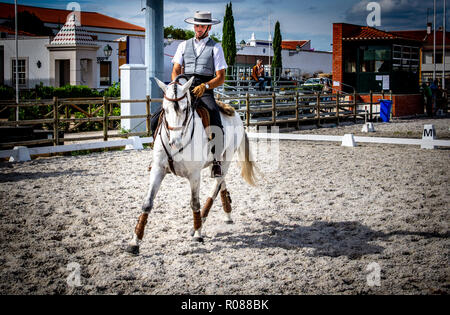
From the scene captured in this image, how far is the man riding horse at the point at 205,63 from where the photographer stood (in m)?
5.81

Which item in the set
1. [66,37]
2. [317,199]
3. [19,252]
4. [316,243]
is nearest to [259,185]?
[317,199]

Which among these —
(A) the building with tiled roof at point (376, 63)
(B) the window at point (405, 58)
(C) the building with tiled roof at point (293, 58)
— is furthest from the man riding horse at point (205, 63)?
(C) the building with tiled roof at point (293, 58)

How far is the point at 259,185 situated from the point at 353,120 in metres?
17.4

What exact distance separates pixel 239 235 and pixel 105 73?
31739 mm

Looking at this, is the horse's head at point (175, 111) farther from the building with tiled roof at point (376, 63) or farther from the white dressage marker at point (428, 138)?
the building with tiled roof at point (376, 63)

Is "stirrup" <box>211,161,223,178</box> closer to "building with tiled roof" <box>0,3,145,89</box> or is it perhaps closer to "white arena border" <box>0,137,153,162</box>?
"white arena border" <box>0,137,153,162</box>

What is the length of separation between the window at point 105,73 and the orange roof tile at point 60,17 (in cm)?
991

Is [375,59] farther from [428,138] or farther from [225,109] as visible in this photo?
[225,109]

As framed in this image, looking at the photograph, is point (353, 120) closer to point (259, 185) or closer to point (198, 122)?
point (259, 185)

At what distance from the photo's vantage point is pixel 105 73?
3544 centimetres

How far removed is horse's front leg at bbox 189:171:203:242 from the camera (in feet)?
17.5

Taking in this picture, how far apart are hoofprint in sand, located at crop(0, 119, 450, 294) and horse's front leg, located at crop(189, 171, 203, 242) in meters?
0.14
